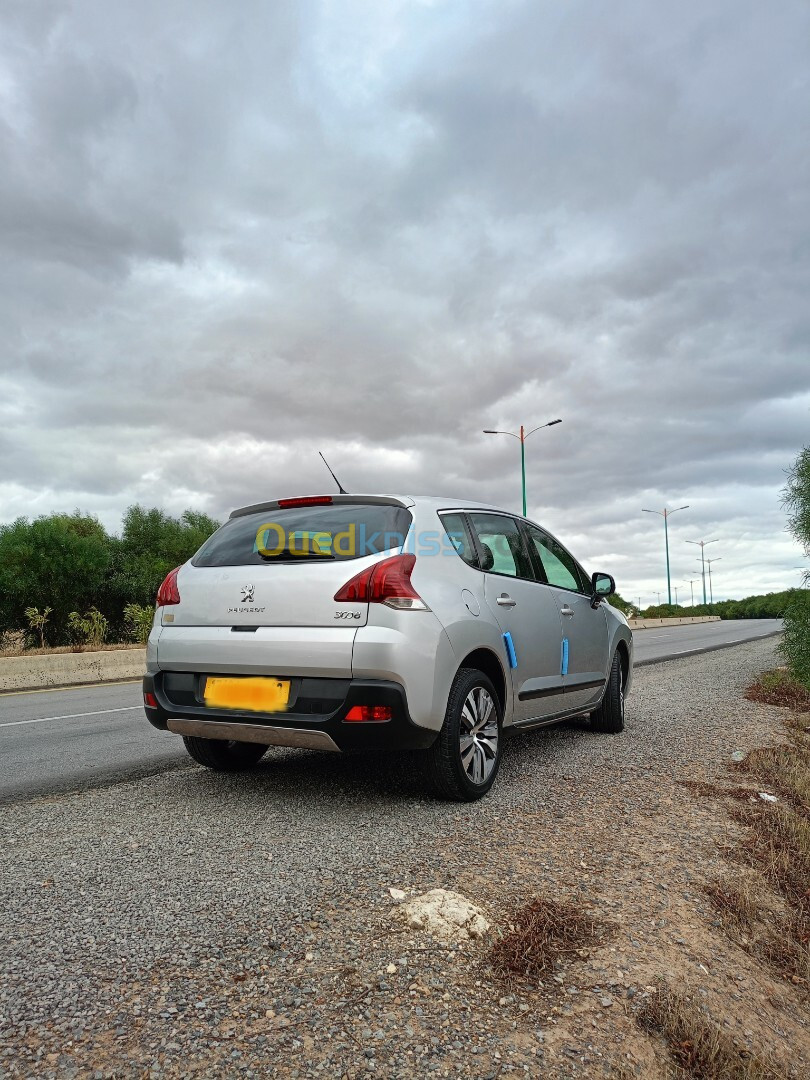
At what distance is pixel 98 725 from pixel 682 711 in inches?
251

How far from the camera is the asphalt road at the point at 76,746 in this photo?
5562 mm

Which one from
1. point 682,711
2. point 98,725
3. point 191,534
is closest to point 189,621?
point 98,725

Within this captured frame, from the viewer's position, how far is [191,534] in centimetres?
3094

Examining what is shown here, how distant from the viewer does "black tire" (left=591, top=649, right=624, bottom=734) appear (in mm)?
7082

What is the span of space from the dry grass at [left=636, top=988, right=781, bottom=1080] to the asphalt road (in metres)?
4.04

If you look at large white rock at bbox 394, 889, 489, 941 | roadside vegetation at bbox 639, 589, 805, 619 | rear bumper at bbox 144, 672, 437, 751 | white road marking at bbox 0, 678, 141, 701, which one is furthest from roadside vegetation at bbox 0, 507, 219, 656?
roadside vegetation at bbox 639, 589, 805, 619

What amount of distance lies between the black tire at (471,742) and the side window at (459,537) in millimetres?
726

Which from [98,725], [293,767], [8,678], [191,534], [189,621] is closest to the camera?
[189,621]

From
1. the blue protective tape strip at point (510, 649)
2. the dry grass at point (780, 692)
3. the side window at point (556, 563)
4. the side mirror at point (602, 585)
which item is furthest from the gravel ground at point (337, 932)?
the dry grass at point (780, 692)

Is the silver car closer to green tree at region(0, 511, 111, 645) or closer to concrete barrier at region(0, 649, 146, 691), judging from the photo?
concrete barrier at region(0, 649, 146, 691)

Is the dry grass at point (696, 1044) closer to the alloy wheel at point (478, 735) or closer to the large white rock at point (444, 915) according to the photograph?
the large white rock at point (444, 915)

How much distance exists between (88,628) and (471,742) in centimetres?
1672

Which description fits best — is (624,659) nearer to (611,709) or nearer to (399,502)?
(611,709)

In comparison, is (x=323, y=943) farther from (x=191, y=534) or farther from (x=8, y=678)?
(x=191, y=534)
